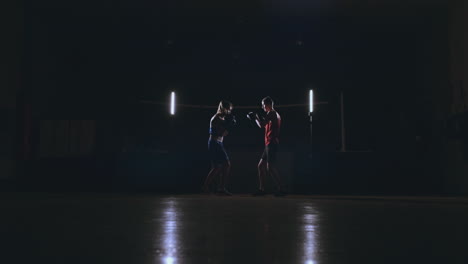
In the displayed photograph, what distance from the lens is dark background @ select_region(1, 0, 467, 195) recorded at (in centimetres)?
716

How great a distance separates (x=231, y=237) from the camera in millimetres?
2389

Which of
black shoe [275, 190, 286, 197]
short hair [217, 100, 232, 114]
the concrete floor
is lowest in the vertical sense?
black shoe [275, 190, 286, 197]

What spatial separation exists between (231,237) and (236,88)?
8.04 m

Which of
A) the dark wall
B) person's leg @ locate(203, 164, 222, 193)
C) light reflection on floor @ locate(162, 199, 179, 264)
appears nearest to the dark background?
the dark wall

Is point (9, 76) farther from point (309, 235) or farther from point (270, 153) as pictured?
point (309, 235)

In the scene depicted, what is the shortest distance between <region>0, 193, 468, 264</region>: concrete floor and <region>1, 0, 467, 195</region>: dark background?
3.59 metres

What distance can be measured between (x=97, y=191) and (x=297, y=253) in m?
5.89

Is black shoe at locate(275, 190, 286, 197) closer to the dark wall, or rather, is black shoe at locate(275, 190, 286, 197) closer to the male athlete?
the male athlete

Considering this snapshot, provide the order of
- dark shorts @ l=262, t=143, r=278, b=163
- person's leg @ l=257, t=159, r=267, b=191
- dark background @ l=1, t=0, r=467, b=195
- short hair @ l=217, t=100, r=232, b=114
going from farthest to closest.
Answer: dark background @ l=1, t=0, r=467, b=195
short hair @ l=217, t=100, r=232, b=114
person's leg @ l=257, t=159, r=267, b=191
dark shorts @ l=262, t=143, r=278, b=163

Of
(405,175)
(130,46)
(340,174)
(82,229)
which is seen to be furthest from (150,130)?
(82,229)

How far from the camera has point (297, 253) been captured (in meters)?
1.92

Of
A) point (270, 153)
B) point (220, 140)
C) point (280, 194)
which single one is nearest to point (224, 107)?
point (220, 140)

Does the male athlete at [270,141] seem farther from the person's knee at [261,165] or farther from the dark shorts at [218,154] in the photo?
the dark shorts at [218,154]

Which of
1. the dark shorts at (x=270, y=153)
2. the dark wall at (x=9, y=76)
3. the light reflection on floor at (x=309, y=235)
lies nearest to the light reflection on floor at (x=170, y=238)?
the light reflection on floor at (x=309, y=235)
